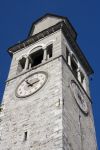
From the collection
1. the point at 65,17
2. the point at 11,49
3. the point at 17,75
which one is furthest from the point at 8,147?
the point at 65,17

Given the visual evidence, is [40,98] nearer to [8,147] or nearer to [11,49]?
[8,147]

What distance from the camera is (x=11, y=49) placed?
84.7ft

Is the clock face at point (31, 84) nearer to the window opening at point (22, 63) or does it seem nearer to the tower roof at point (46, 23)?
the window opening at point (22, 63)

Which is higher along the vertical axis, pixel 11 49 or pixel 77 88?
pixel 11 49

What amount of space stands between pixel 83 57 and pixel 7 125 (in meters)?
10.3

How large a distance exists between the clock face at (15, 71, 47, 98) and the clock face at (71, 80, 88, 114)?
79.8 inches

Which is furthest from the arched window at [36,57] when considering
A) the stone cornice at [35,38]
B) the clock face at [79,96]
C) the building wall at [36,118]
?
the clock face at [79,96]

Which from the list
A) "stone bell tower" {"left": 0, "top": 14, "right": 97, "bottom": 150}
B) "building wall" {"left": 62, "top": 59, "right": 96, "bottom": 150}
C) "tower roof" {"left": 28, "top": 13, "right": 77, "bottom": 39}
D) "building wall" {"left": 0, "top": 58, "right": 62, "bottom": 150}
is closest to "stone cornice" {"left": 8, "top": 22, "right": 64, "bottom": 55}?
"stone bell tower" {"left": 0, "top": 14, "right": 97, "bottom": 150}

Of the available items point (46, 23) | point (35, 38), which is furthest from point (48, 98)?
point (46, 23)

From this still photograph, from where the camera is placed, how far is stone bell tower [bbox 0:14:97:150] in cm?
1601

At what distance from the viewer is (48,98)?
59.0ft

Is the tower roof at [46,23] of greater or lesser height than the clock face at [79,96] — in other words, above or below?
above

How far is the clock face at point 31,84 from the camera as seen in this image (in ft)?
64.0

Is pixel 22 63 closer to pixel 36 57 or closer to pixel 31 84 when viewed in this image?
pixel 36 57
